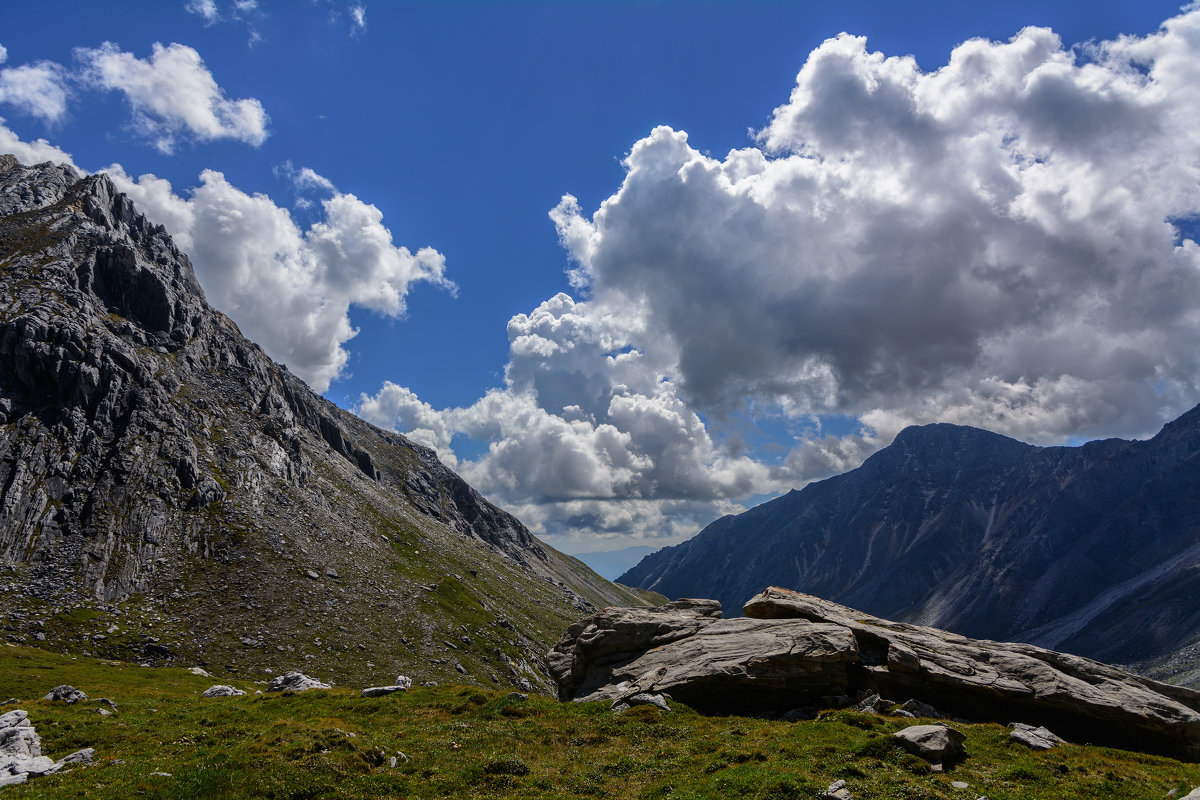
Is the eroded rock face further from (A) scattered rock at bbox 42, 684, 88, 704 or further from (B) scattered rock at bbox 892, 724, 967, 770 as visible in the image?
(A) scattered rock at bbox 42, 684, 88, 704

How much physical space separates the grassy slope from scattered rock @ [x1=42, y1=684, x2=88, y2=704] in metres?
2.54

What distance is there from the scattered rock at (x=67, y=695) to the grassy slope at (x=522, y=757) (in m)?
2.54

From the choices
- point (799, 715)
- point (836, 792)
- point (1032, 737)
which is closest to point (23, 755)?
point (836, 792)

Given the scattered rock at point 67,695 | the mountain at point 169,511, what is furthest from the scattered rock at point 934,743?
the mountain at point 169,511

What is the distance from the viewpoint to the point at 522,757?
93.9 ft

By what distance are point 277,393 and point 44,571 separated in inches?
→ 4191

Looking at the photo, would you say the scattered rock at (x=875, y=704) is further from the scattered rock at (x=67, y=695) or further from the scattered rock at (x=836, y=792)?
the scattered rock at (x=67, y=695)

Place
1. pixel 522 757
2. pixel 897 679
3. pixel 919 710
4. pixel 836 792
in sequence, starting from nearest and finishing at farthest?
pixel 836 792 < pixel 522 757 < pixel 919 710 < pixel 897 679

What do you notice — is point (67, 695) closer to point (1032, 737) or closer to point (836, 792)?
point (836, 792)

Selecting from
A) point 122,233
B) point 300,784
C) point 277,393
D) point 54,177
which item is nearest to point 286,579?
point 277,393

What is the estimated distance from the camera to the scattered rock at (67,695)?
40.4 meters

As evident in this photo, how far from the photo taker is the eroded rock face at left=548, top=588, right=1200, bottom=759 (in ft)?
116

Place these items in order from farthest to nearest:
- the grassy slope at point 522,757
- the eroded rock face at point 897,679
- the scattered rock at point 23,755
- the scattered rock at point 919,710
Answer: the scattered rock at point 919,710
the eroded rock face at point 897,679
the scattered rock at point 23,755
the grassy slope at point 522,757

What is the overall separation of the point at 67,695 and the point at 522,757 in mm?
35427
